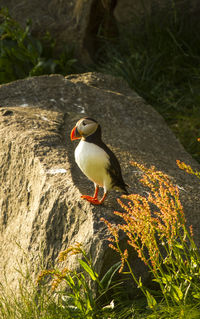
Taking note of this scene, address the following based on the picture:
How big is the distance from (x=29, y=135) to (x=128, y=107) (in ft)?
4.01

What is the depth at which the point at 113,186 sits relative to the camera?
2.60m

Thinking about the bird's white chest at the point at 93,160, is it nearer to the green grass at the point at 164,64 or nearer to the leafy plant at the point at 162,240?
the leafy plant at the point at 162,240

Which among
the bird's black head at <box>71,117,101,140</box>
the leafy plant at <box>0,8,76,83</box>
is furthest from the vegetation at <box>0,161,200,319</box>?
the leafy plant at <box>0,8,76,83</box>

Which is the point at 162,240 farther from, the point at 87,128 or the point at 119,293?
the point at 87,128

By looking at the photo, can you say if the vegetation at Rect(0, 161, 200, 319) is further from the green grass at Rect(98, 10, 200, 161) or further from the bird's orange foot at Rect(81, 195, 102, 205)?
the green grass at Rect(98, 10, 200, 161)

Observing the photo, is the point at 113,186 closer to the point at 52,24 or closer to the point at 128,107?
the point at 128,107

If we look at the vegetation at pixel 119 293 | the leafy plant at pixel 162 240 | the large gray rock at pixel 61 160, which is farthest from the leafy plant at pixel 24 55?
the leafy plant at pixel 162 240

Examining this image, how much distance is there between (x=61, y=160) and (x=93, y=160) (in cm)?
61

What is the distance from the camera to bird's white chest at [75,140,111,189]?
96.6 inches

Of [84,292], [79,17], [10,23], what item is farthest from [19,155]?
[79,17]

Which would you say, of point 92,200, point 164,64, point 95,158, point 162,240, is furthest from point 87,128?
point 164,64

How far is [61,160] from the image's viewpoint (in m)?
3.02

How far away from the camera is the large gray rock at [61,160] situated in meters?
2.69

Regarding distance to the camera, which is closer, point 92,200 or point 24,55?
point 92,200
